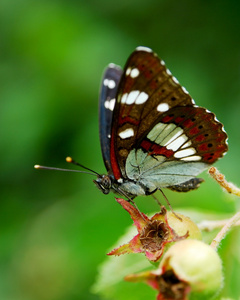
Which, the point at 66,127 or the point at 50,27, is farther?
the point at 50,27

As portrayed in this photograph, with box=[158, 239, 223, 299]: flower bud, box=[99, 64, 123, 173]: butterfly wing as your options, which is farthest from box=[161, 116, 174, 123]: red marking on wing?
box=[158, 239, 223, 299]: flower bud

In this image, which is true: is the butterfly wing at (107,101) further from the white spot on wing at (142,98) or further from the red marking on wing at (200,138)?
the red marking on wing at (200,138)

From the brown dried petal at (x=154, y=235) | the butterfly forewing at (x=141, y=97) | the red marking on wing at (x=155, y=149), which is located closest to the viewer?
the brown dried petal at (x=154, y=235)

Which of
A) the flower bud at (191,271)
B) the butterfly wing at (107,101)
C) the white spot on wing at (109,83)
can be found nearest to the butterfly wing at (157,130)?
the butterfly wing at (107,101)

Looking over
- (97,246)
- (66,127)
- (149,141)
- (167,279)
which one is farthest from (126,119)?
(66,127)

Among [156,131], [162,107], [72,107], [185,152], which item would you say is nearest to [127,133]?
[156,131]

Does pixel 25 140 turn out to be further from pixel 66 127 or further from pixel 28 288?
pixel 28 288

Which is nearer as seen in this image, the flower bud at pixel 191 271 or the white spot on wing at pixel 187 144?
the flower bud at pixel 191 271

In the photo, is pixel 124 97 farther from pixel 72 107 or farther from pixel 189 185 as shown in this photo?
pixel 72 107
